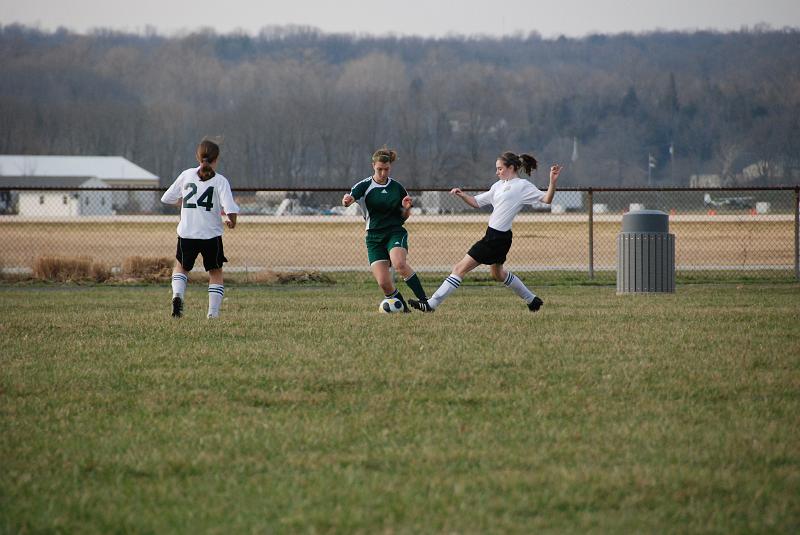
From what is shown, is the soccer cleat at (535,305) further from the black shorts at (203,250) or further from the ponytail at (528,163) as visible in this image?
the black shorts at (203,250)

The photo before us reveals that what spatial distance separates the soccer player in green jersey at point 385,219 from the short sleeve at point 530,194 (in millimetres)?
1139

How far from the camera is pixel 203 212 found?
11.0 m

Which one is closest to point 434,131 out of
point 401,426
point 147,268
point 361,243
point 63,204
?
point 63,204

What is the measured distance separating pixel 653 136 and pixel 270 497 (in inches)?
6919

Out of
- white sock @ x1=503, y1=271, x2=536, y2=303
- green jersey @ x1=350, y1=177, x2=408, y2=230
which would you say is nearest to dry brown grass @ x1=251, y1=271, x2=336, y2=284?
green jersey @ x1=350, y1=177, x2=408, y2=230

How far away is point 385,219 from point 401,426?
19.8 ft

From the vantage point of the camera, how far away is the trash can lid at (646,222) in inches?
593

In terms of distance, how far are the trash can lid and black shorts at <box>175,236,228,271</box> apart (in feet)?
20.2

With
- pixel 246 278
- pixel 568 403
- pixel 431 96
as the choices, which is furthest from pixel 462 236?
pixel 431 96

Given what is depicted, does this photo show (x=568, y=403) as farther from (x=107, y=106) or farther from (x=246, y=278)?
(x=107, y=106)

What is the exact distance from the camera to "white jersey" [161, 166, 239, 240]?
11000mm

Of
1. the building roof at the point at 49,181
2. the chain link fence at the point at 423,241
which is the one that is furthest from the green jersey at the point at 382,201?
the building roof at the point at 49,181

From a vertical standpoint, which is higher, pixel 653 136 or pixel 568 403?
pixel 653 136

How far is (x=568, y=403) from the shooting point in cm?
641
